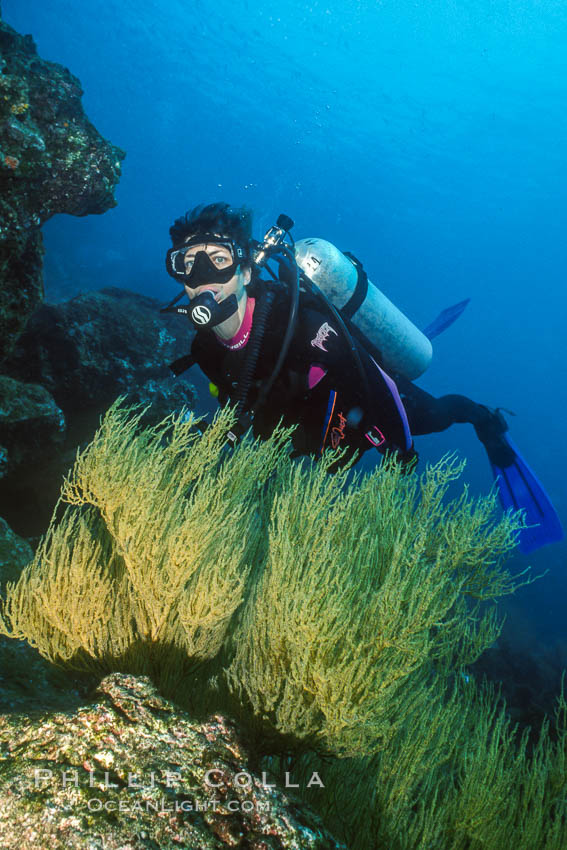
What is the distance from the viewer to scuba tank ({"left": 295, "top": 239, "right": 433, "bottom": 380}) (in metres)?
5.69

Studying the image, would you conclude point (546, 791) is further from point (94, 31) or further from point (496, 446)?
point (94, 31)

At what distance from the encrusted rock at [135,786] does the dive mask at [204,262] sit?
3669 millimetres

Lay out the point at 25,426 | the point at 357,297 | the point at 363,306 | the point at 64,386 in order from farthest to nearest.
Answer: the point at 64,386 → the point at 363,306 → the point at 357,297 → the point at 25,426

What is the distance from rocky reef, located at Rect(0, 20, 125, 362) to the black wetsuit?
2.15m

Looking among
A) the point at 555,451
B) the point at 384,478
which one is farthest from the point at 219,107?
the point at 384,478

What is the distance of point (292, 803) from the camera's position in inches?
56.3

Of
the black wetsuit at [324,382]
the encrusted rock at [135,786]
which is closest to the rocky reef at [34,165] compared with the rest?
the black wetsuit at [324,382]

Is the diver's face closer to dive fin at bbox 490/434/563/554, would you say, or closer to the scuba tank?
the scuba tank

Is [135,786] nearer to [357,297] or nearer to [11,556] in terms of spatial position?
[11,556]

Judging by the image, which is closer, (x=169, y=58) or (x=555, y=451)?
(x=169, y=58)

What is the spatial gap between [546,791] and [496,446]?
4422 millimetres

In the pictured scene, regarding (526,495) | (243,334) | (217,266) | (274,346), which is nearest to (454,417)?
(526,495)

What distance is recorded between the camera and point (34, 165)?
434cm

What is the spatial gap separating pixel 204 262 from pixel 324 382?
178 cm
